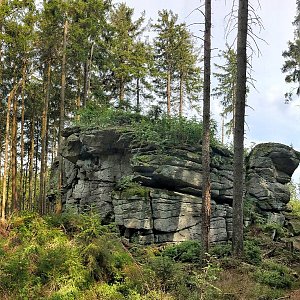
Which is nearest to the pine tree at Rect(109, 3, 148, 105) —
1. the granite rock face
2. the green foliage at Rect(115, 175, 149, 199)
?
the granite rock face

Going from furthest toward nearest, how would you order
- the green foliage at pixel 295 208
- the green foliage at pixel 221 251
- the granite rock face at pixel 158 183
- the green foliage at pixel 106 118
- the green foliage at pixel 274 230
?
the green foliage at pixel 295 208 → the green foliage at pixel 106 118 → the green foliage at pixel 274 230 → the granite rock face at pixel 158 183 → the green foliage at pixel 221 251

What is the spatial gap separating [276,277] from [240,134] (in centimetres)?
413

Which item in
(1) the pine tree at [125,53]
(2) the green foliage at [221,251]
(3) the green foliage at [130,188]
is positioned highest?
(1) the pine tree at [125,53]

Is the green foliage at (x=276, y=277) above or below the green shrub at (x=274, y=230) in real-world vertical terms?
below

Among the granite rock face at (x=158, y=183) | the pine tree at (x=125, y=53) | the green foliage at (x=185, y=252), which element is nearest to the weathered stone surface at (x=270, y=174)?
the granite rock face at (x=158, y=183)

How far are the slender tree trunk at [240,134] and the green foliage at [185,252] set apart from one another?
55.4 inches

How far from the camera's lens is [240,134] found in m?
11.0

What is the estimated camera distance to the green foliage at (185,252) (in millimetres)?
11383

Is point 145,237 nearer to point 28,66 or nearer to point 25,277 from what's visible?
point 25,277

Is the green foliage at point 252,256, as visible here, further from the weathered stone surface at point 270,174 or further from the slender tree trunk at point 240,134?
the weathered stone surface at point 270,174

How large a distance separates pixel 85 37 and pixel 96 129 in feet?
21.4

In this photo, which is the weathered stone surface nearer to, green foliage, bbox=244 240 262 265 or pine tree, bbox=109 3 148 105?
green foliage, bbox=244 240 262 265

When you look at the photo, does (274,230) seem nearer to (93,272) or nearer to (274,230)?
(274,230)

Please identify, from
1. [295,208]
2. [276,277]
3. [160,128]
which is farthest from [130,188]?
[295,208]
